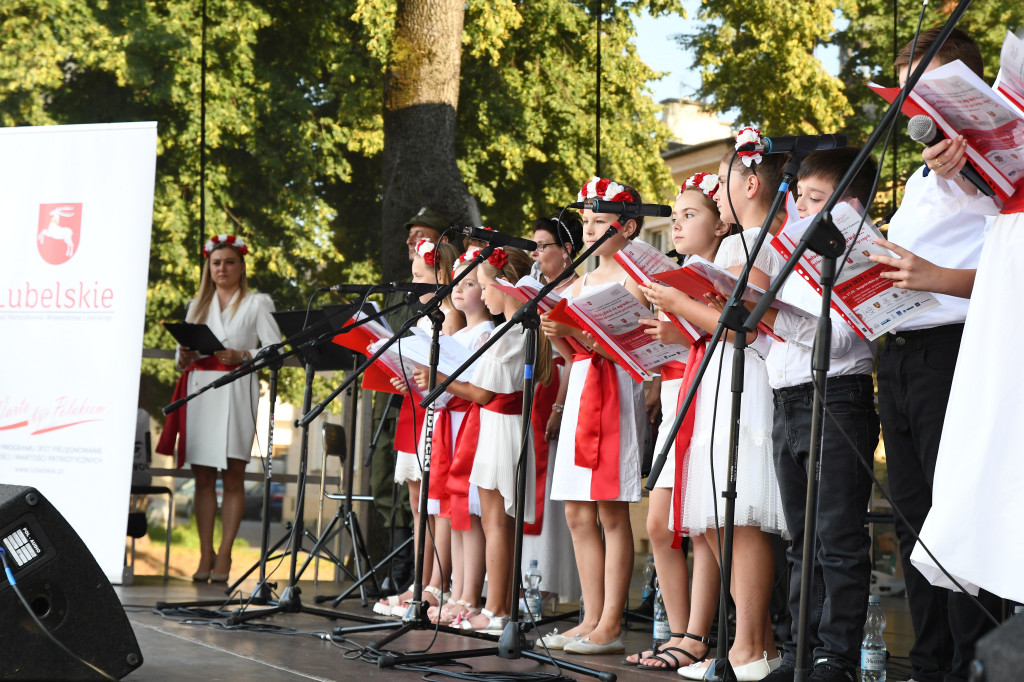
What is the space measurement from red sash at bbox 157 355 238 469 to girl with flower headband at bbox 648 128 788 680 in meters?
3.34

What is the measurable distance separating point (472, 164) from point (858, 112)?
2.56 m

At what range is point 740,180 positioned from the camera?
319cm

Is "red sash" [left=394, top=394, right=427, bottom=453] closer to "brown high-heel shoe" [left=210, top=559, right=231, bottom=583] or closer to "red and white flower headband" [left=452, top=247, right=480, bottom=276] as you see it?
"red and white flower headband" [left=452, top=247, right=480, bottom=276]

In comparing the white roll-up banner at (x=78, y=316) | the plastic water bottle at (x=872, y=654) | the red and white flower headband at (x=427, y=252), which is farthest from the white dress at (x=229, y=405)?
the plastic water bottle at (x=872, y=654)

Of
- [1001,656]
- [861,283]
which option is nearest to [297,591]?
[861,283]

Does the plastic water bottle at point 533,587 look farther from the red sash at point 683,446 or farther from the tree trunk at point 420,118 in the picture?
the tree trunk at point 420,118

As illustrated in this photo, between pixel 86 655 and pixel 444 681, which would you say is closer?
pixel 86 655

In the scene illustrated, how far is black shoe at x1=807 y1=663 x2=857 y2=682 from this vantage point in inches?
104

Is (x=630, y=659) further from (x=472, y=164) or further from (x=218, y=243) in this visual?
(x=472, y=164)

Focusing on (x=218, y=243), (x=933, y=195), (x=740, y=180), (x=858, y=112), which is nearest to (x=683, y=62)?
(x=858, y=112)

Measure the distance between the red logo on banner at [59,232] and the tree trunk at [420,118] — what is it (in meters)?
2.62

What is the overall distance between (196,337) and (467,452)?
202cm

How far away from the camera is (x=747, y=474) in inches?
127

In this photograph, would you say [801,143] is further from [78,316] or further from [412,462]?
[78,316]
